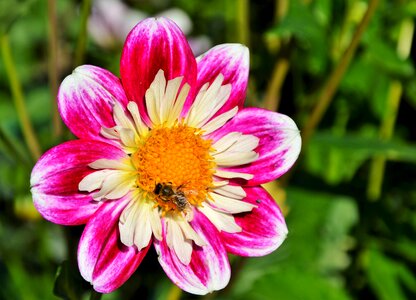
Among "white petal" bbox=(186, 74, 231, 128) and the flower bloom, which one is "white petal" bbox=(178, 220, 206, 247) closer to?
the flower bloom

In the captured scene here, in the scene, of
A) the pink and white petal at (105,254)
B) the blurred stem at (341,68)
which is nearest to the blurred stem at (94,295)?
the pink and white petal at (105,254)

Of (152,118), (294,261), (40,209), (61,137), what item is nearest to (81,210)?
(40,209)

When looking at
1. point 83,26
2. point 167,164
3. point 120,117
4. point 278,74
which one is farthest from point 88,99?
point 278,74

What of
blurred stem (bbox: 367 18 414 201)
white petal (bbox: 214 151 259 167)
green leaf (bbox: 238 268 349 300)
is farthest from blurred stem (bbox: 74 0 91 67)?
blurred stem (bbox: 367 18 414 201)

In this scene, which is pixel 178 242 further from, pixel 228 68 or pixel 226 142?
pixel 228 68

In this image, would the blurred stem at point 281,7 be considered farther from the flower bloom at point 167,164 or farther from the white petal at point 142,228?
the white petal at point 142,228

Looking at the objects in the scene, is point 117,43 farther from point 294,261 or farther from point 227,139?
point 227,139
